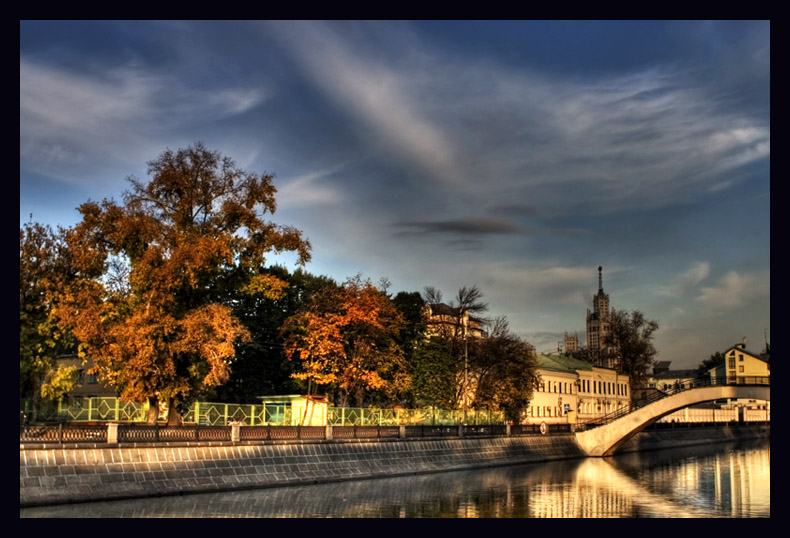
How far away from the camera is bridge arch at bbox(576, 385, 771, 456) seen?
68.2 m

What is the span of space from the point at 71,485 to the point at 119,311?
13904 mm

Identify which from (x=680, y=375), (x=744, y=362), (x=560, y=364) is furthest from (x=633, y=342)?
(x=680, y=375)

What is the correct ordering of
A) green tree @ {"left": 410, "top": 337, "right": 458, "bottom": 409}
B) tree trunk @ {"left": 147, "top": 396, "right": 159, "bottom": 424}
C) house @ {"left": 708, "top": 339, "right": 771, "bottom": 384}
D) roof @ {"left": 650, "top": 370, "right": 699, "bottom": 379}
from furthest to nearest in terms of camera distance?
roof @ {"left": 650, "top": 370, "right": 699, "bottom": 379} → house @ {"left": 708, "top": 339, "right": 771, "bottom": 384} → green tree @ {"left": 410, "top": 337, "right": 458, "bottom": 409} → tree trunk @ {"left": 147, "top": 396, "right": 159, "bottom": 424}

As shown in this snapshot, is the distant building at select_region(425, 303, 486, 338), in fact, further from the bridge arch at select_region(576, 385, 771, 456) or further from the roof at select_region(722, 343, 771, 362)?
the roof at select_region(722, 343, 771, 362)

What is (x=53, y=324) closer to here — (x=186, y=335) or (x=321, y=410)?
(x=186, y=335)

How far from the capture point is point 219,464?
123ft

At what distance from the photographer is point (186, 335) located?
41.8 metres

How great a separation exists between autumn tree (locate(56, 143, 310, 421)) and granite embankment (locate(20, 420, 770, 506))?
533cm

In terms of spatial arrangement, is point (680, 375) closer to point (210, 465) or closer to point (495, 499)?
point (495, 499)

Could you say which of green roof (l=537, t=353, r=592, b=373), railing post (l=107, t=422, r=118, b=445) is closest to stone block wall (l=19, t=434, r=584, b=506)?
railing post (l=107, t=422, r=118, b=445)

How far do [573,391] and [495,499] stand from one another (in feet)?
233

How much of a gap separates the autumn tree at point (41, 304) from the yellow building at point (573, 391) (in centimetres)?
5526

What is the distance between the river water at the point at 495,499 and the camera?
3064 cm

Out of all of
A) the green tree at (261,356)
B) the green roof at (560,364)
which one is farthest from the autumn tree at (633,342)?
the green tree at (261,356)
